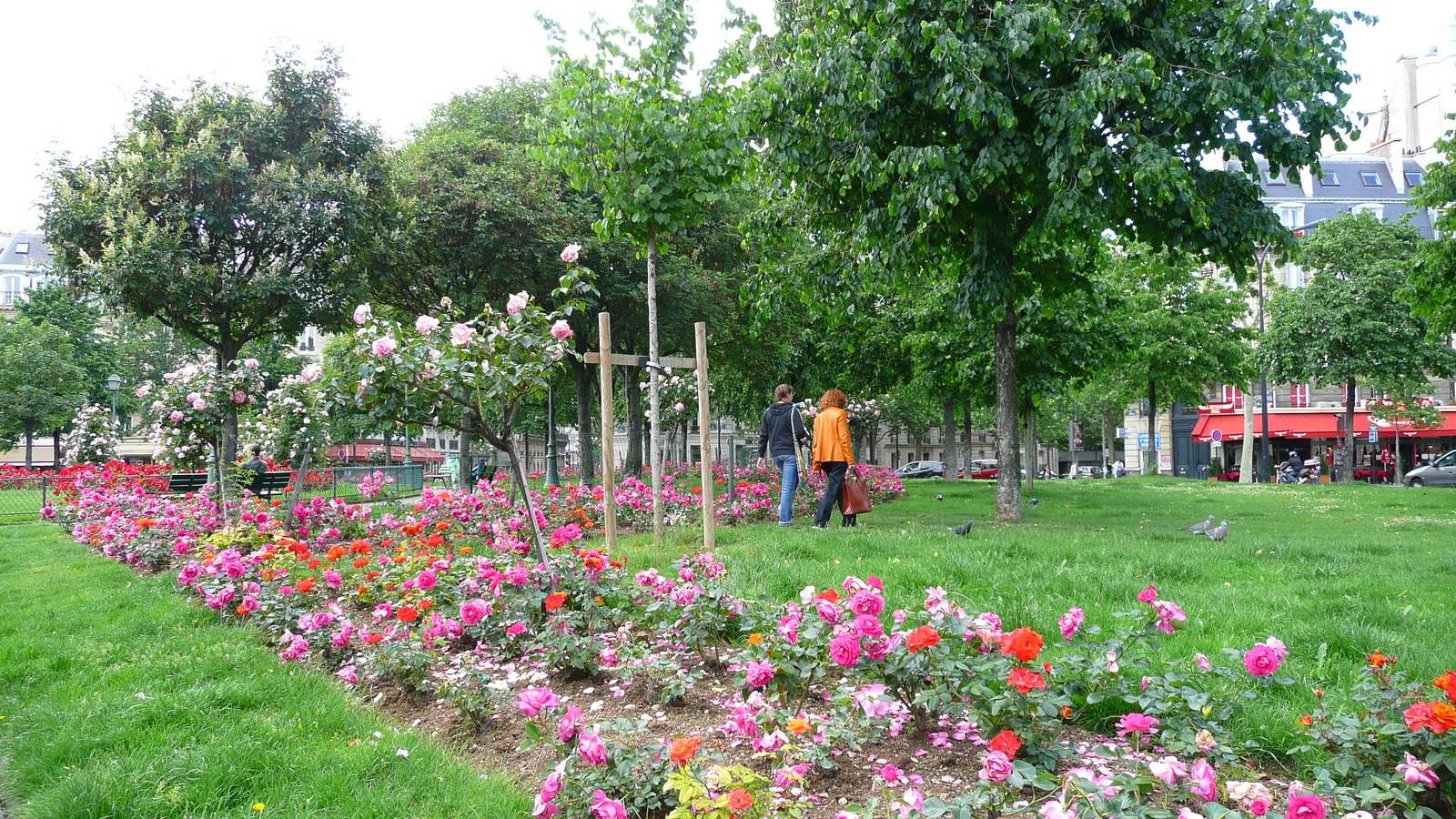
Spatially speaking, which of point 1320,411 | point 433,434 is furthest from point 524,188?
point 433,434

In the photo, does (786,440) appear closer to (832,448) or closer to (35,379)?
(832,448)

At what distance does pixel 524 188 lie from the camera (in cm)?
1861

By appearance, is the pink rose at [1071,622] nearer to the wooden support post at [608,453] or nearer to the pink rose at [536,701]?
the pink rose at [536,701]

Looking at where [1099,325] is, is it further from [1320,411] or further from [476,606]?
[1320,411]

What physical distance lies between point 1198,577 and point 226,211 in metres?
15.7

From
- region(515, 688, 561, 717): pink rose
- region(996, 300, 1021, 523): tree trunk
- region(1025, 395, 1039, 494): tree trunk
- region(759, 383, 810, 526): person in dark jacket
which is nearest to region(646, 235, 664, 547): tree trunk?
region(759, 383, 810, 526): person in dark jacket

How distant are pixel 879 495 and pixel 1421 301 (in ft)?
31.5

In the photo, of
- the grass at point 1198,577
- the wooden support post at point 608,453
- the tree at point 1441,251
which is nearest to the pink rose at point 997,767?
the grass at point 1198,577

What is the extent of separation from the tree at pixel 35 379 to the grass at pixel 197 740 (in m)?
41.8

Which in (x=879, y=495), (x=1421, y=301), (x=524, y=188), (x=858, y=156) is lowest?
(x=879, y=495)

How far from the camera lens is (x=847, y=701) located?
9.46 feet

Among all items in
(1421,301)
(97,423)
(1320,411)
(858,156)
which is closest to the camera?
(858,156)

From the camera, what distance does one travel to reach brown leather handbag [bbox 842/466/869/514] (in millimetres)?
9734

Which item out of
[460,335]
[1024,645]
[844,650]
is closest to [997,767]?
[1024,645]
